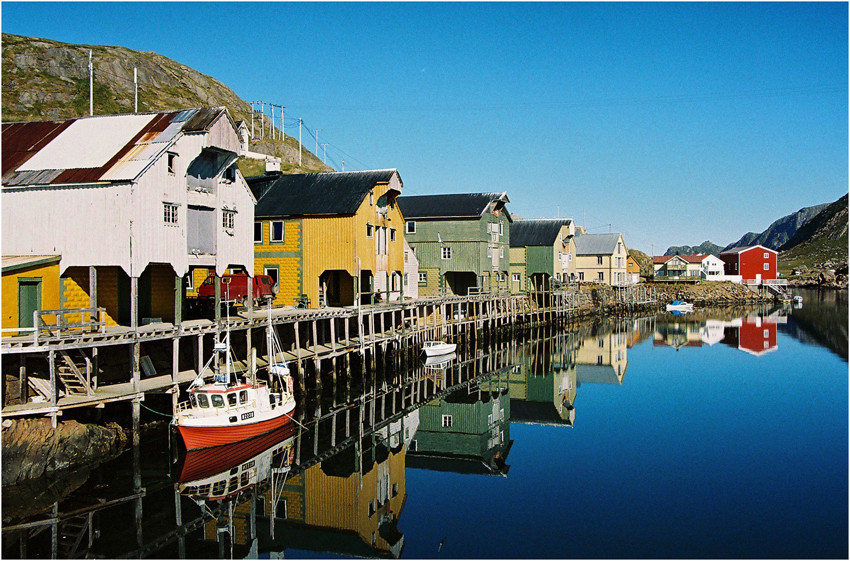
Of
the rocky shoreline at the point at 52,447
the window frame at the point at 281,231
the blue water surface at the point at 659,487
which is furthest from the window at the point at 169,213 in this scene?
the blue water surface at the point at 659,487

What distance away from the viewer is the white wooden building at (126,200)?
25094 mm

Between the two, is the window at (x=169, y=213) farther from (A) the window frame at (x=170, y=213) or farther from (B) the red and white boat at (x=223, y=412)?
(B) the red and white boat at (x=223, y=412)

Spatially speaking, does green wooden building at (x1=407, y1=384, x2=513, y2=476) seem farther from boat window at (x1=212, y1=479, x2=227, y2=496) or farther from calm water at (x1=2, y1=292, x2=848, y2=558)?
→ boat window at (x1=212, y1=479, x2=227, y2=496)

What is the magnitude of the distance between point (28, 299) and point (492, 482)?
17139 millimetres

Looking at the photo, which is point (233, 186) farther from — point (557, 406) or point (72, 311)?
point (557, 406)

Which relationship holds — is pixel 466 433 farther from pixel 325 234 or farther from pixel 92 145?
pixel 92 145

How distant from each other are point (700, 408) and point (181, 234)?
2456 centimetres

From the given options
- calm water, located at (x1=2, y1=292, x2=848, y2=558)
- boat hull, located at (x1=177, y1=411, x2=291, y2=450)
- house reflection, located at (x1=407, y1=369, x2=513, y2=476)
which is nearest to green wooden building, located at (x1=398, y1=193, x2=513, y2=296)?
calm water, located at (x1=2, y1=292, x2=848, y2=558)

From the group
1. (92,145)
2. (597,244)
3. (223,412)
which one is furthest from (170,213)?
(597,244)

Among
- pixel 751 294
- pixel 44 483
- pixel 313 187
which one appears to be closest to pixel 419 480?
pixel 44 483

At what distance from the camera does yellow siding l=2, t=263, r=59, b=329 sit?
23266 millimetres

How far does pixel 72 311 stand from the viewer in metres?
22.4

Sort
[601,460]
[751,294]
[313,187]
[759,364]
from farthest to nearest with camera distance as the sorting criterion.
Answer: [751,294] → [759,364] → [313,187] → [601,460]

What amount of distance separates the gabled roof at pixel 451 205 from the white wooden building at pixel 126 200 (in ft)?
94.6
